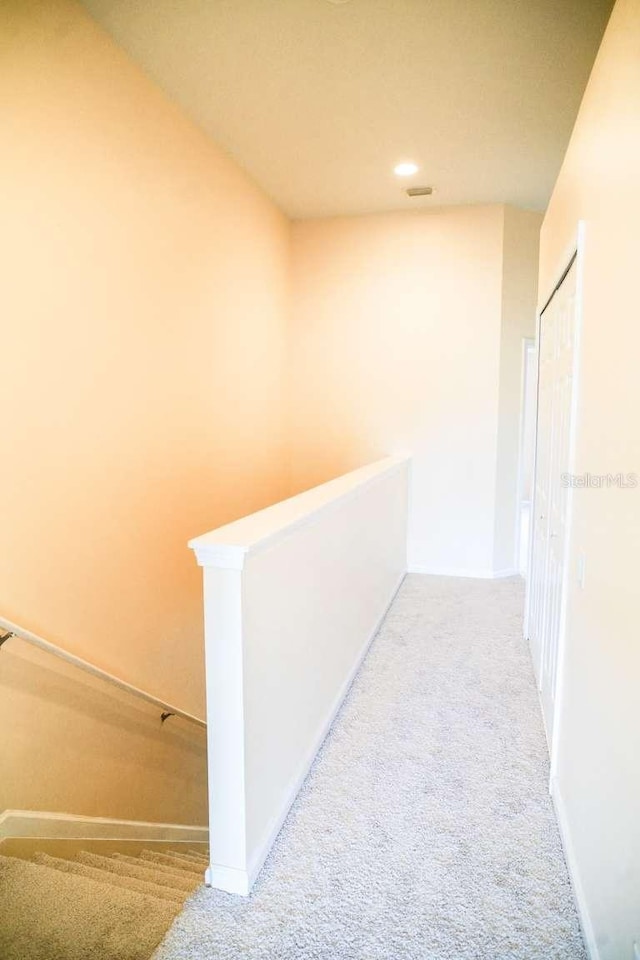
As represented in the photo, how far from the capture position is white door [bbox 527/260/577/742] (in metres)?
2.38

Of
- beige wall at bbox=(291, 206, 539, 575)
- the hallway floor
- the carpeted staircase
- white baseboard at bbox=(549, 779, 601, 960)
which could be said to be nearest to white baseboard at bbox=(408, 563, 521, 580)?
beige wall at bbox=(291, 206, 539, 575)

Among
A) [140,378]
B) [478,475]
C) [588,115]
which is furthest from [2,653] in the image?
[478,475]

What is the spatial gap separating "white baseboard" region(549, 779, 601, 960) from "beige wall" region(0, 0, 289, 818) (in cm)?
217

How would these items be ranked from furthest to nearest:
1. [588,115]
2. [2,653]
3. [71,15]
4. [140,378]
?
[140,378] → [71,15] → [2,653] → [588,115]

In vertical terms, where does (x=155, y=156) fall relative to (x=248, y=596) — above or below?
above

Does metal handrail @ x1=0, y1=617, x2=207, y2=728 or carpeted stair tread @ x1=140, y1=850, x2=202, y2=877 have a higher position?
metal handrail @ x1=0, y1=617, x2=207, y2=728

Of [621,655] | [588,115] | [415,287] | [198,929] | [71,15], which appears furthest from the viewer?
[415,287]

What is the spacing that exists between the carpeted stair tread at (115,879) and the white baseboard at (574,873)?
126cm

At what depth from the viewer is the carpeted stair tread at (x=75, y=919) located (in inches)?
64.6

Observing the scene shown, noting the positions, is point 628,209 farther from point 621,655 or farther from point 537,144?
point 537,144

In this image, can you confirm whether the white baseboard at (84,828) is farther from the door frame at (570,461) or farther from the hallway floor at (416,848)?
the door frame at (570,461)

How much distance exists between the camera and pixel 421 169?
4.15 meters

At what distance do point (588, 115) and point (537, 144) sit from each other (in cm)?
190

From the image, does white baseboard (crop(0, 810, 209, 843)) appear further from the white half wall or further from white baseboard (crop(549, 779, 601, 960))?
white baseboard (crop(549, 779, 601, 960))
